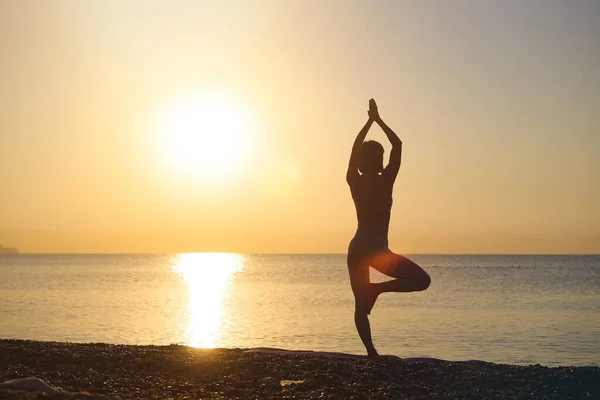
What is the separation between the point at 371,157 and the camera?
33.1 feet

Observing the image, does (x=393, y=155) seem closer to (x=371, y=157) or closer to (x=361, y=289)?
(x=371, y=157)

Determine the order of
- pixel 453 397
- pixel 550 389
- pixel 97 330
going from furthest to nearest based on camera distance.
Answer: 1. pixel 97 330
2. pixel 550 389
3. pixel 453 397

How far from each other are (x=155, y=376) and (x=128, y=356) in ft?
5.72

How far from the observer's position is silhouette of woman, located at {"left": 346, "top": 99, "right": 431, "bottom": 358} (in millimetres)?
9843

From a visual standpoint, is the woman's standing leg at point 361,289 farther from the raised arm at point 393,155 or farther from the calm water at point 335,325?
the calm water at point 335,325

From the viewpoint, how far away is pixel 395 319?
30969 millimetres

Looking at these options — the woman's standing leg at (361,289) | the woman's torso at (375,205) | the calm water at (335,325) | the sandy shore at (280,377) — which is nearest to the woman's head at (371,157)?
the woman's torso at (375,205)

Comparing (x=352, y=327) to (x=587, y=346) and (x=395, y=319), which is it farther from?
(x=587, y=346)

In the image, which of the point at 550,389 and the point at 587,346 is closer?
the point at 550,389

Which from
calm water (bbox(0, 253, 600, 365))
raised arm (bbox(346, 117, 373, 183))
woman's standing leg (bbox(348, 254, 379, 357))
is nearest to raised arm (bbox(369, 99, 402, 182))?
raised arm (bbox(346, 117, 373, 183))

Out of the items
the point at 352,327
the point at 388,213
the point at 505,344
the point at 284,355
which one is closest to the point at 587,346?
the point at 505,344

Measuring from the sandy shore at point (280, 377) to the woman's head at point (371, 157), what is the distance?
8.73ft

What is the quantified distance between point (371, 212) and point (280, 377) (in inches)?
97.4

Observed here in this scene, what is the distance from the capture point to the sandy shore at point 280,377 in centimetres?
898
